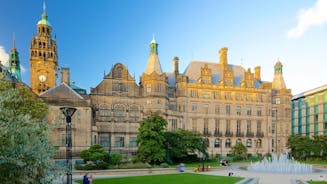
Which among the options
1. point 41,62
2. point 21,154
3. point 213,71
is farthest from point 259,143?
point 21,154

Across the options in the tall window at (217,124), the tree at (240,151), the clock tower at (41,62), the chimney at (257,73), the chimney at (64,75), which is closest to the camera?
the chimney at (64,75)

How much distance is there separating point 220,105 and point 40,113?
151 feet

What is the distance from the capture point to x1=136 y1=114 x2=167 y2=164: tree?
124 ft

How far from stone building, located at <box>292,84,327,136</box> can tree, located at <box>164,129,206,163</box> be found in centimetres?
4629

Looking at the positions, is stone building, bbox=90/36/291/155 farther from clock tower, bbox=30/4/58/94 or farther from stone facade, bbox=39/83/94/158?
clock tower, bbox=30/4/58/94

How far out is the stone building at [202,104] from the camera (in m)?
52.8

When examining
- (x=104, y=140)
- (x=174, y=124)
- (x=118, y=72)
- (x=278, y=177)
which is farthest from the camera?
(x=174, y=124)

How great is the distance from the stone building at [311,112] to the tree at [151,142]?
54.8 m

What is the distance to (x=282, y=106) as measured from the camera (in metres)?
67.4

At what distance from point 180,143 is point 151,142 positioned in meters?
6.97

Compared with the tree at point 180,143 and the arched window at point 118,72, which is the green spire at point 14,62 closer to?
the arched window at point 118,72

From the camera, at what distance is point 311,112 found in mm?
79125

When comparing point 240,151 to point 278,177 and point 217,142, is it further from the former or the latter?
point 278,177

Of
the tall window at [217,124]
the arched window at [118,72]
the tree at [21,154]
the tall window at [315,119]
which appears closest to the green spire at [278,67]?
the tall window at [315,119]
